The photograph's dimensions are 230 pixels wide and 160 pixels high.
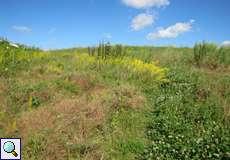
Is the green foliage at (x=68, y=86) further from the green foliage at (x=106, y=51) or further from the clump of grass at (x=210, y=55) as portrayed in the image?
the clump of grass at (x=210, y=55)

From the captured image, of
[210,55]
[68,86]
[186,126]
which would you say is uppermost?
[210,55]

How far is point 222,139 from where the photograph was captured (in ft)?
21.1

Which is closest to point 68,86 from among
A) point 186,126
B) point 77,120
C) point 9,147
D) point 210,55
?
point 77,120

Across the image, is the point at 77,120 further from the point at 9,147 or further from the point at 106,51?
the point at 106,51

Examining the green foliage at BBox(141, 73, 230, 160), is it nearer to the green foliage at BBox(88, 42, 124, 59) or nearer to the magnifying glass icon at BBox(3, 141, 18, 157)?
the magnifying glass icon at BBox(3, 141, 18, 157)

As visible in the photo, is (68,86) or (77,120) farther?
(68,86)

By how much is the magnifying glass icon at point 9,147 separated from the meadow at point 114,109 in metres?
1.09

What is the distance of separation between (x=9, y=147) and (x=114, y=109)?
10.6 ft

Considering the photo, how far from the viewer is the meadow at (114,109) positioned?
6695mm

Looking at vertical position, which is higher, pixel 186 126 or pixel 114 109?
pixel 114 109

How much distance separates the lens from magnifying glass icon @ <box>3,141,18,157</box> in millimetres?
5444

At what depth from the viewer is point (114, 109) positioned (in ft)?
27.1

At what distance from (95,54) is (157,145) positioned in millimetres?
7639

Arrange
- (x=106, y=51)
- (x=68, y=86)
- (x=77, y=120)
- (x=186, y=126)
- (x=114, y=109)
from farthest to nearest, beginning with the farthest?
(x=106, y=51) < (x=68, y=86) < (x=114, y=109) < (x=77, y=120) < (x=186, y=126)
